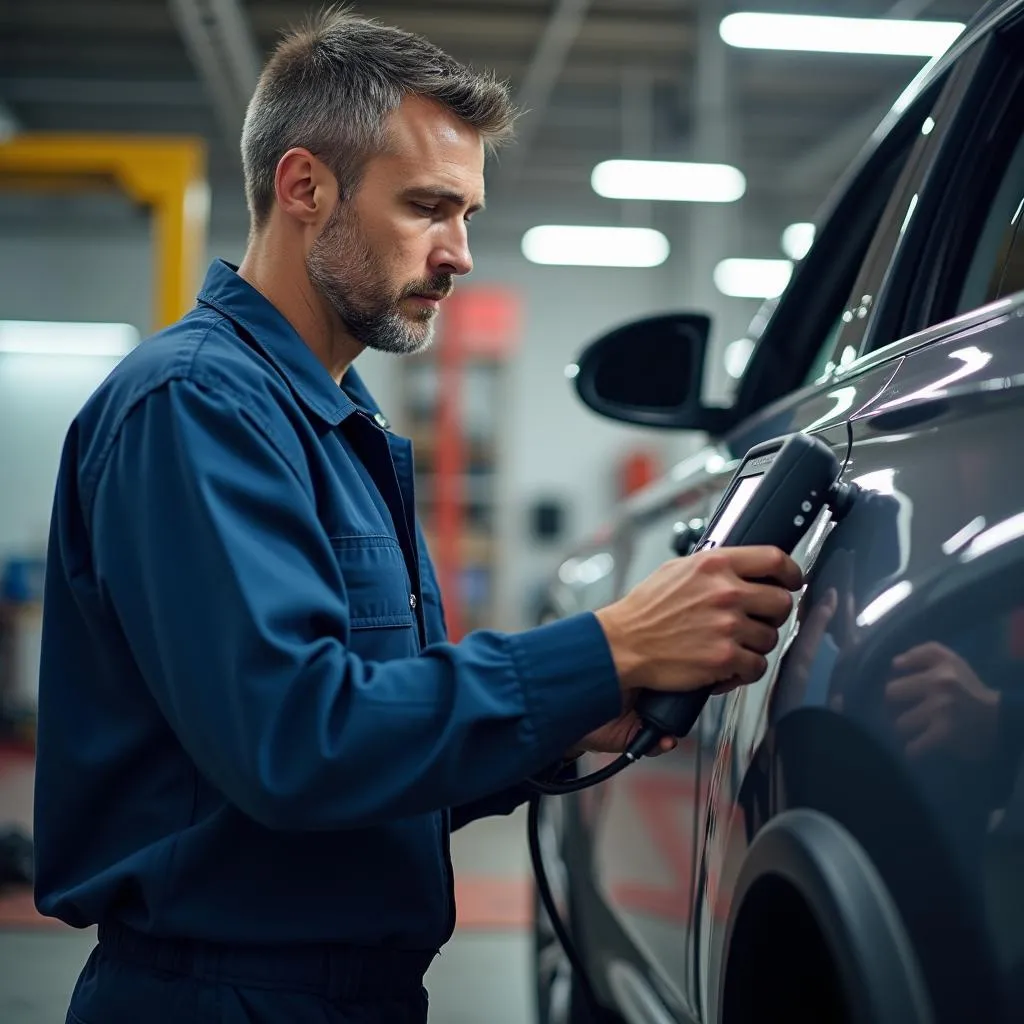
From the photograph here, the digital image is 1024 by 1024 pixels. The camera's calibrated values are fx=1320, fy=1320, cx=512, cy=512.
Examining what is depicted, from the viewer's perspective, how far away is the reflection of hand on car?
2.54 feet

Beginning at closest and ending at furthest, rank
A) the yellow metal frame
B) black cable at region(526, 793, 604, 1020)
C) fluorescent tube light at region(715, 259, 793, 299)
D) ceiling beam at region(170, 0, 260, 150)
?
black cable at region(526, 793, 604, 1020) → the yellow metal frame → ceiling beam at region(170, 0, 260, 150) → fluorescent tube light at region(715, 259, 793, 299)

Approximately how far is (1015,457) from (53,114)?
41.3ft

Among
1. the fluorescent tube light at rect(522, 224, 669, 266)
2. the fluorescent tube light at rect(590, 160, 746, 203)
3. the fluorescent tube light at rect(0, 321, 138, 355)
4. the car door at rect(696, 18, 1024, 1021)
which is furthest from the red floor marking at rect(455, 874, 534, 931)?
the fluorescent tube light at rect(0, 321, 138, 355)

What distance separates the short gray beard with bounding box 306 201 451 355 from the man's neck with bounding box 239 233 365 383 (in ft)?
0.05

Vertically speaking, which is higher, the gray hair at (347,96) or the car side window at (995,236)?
the gray hair at (347,96)

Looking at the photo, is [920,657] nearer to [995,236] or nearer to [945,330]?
[945,330]

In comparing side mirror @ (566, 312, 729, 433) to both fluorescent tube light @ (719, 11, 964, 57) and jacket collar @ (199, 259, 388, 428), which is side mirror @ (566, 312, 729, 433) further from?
fluorescent tube light @ (719, 11, 964, 57)

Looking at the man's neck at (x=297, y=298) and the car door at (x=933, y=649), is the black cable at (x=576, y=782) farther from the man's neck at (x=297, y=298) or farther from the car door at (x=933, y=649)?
the man's neck at (x=297, y=298)

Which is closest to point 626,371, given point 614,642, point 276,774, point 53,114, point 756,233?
point 614,642

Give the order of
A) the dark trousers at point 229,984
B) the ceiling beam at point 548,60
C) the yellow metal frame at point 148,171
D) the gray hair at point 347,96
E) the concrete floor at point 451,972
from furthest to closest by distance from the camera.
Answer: the ceiling beam at point 548,60 → the yellow metal frame at point 148,171 → the concrete floor at point 451,972 → the gray hair at point 347,96 → the dark trousers at point 229,984

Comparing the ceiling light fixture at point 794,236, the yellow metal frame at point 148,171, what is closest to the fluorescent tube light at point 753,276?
the ceiling light fixture at point 794,236

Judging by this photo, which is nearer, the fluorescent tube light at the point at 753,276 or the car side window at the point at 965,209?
the car side window at the point at 965,209

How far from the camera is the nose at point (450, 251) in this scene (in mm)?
A: 1347

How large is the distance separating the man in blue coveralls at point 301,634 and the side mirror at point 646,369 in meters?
0.66
